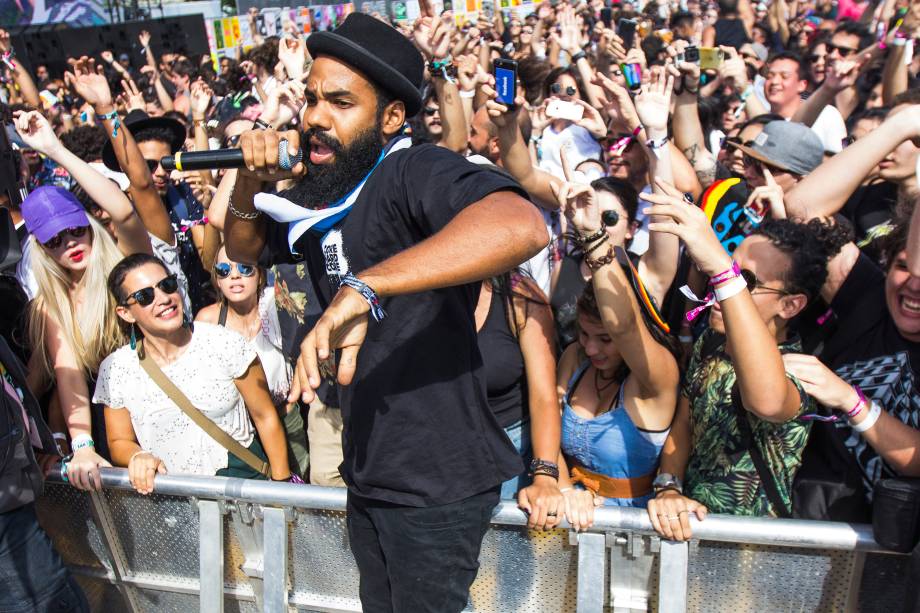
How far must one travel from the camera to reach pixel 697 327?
2.73 meters

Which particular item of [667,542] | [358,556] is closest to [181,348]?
[358,556]

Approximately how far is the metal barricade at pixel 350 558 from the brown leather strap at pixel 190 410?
32 centimetres

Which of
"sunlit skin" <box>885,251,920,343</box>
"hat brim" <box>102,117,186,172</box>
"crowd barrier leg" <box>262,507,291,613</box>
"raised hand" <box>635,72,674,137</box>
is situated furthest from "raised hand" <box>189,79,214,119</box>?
"sunlit skin" <box>885,251,920,343</box>

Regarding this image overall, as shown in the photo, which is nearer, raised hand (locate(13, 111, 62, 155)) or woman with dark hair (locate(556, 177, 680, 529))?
woman with dark hair (locate(556, 177, 680, 529))

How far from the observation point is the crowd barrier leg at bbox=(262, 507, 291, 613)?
2375 mm

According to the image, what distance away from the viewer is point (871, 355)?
2.11 meters

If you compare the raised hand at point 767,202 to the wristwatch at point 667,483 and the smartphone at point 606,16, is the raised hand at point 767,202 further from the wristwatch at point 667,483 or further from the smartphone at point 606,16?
the smartphone at point 606,16

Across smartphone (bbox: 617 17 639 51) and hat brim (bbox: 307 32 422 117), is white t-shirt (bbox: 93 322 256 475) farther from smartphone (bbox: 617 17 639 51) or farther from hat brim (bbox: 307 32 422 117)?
smartphone (bbox: 617 17 639 51)

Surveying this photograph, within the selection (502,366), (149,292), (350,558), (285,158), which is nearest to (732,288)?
(502,366)

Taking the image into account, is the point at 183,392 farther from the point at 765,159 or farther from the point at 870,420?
the point at 765,159

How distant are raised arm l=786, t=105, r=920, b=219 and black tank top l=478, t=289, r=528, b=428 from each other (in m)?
1.12

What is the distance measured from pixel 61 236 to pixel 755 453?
9.28ft

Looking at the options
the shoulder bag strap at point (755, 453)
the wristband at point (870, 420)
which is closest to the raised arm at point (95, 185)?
the shoulder bag strap at point (755, 453)

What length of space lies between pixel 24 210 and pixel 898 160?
375 cm
